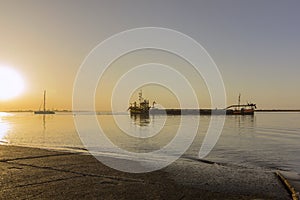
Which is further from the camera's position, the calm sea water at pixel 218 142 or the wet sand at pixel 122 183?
the calm sea water at pixel 218 142

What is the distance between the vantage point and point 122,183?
11.6 m

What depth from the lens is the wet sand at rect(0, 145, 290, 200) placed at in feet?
33.3

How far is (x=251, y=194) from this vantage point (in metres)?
11.0

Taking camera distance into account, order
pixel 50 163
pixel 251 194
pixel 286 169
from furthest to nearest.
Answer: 1. pixel 286 169
2. pixel 50 163
3. pixel 251 194

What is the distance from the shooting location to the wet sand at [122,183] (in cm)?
1015

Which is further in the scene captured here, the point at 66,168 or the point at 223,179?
the point at 66,168

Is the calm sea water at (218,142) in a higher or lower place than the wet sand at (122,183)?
lower

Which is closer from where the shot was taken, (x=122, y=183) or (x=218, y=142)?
(x=122, y=183)

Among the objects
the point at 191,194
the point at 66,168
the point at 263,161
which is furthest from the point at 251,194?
the point at 263,161

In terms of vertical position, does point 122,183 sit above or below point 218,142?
above

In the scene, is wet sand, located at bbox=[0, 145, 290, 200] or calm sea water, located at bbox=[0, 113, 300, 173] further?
calm sea water, located at bbox=[0, 113, 300, 173]

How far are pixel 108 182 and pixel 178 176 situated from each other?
3408mm

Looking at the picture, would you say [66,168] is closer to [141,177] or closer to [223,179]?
[141,177]

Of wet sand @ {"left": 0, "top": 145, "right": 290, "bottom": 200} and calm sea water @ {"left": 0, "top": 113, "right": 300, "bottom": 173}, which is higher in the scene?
wet sand @ {"left": 0, "top": 145, "right": 290, "bottom": 200}
